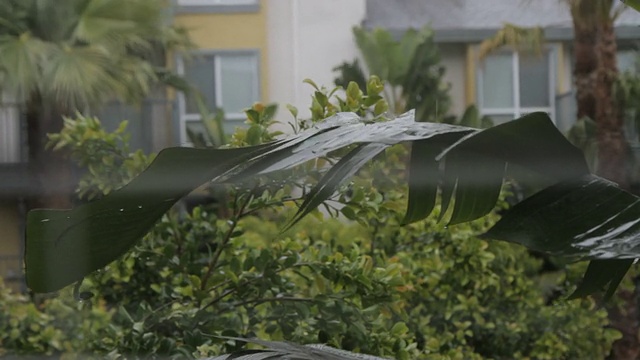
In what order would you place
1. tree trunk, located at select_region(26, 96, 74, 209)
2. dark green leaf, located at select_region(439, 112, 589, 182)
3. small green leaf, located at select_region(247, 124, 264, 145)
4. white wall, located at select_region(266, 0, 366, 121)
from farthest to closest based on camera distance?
white wall, located at select_region(266, 0, 366, 121)
tree trunk, located at select_region(26, 96, 74, 209)
small green leaf, located at select_region(247, 124, 264, 145)
dark green leaf, located at select_region(439, 112, 589, 182)

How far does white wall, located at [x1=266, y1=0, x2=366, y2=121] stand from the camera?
1032 millimetres

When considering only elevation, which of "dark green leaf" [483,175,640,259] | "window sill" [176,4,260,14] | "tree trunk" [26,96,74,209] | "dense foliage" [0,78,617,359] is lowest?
"dense foliage" [0,78,617,359]

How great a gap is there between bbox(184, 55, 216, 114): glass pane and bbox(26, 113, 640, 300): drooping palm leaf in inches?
32.4

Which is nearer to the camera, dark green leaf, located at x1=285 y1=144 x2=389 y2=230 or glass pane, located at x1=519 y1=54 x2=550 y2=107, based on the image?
dark green leaf, located at x1=285 y1=144 x2=389 y2=230

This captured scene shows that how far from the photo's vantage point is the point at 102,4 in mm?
1405

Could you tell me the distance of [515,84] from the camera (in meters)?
1.17

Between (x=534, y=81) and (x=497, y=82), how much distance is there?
0.05 meters

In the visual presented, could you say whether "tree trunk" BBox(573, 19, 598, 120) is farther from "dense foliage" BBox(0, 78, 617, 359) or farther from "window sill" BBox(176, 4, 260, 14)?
"window sill" BBox(176, 4, 260, 14)

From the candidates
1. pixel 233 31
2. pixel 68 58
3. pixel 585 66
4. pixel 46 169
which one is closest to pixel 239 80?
pixel 233 31

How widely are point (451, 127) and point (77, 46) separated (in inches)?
49.6

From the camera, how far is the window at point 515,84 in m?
1.08

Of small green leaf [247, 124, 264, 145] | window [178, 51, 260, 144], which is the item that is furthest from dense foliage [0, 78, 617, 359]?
window [178, 51, 260, 144]

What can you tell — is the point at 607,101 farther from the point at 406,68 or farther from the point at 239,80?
the point at 239,80

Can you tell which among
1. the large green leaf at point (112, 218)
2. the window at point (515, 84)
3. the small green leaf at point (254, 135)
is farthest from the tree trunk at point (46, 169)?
the large green leaf at point (112, 218)
